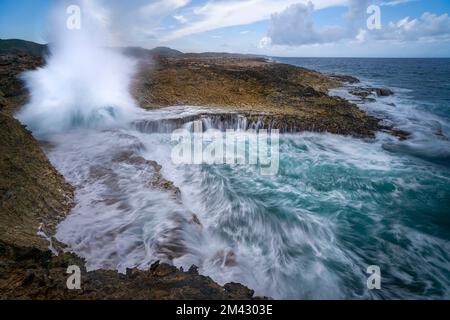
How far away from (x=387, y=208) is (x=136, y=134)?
9.36 metres

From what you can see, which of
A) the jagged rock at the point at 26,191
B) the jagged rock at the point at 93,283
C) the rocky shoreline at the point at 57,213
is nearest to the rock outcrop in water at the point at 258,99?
the rocky shoreline at the point at 57,213

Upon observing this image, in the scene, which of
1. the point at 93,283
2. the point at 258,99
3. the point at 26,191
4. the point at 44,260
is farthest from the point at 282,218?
the point at 258,99

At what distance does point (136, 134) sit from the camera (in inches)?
460

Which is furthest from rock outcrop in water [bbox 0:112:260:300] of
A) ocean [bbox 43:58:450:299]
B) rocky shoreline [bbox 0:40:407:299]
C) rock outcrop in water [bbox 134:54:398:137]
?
rock outcrop in water [bbox 134:54:398:137]

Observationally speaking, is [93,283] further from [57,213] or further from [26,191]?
[26,191]

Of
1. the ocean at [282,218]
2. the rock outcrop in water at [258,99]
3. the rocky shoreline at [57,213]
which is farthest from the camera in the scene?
the rock outcrop in water at [258,99]

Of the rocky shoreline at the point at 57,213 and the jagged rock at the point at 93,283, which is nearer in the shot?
the jagged rock at the point at 93,283

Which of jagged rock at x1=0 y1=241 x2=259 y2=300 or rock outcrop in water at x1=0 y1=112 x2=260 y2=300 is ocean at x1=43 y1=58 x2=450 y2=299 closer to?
rock outcrop in water at x1=0 y1=112 x2=260 y2=300

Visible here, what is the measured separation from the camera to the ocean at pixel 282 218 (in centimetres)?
473

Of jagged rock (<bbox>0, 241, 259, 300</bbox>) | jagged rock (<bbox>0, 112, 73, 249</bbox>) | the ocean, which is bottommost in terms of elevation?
the ocean

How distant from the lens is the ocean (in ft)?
15.5

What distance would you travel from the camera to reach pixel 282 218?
21.3ft

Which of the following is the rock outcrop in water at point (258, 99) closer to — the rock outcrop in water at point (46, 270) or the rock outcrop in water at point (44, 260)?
the rock outcrop in water at point (44, 260)
